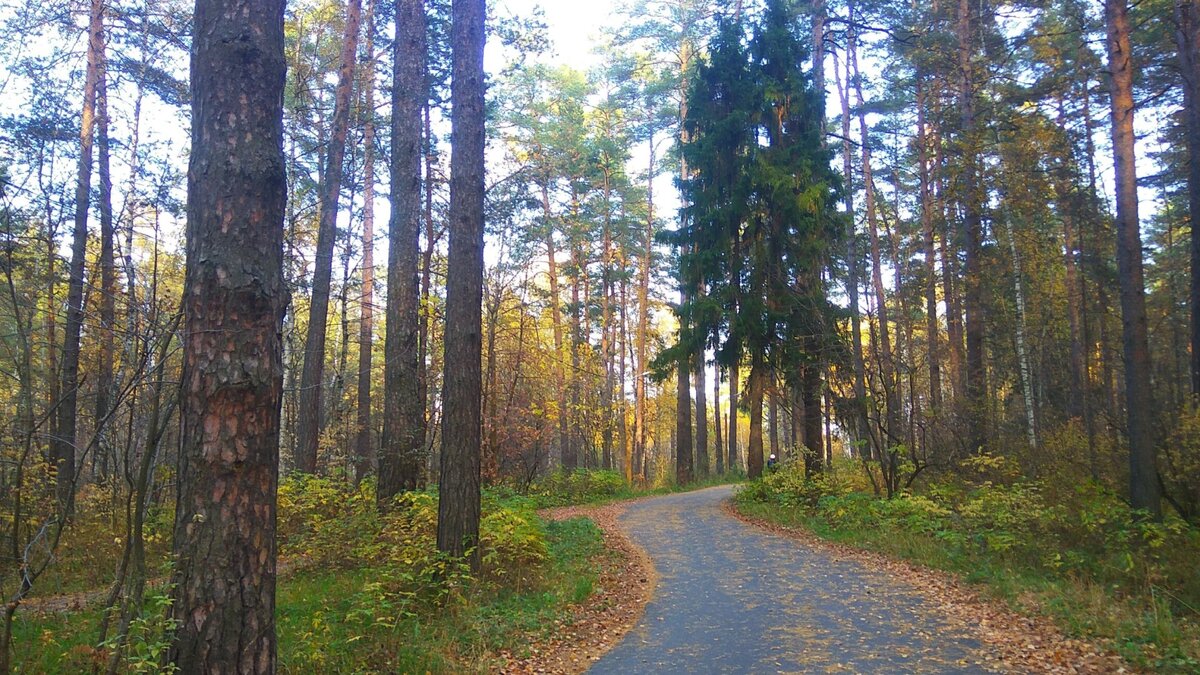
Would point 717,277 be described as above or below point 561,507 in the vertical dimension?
above

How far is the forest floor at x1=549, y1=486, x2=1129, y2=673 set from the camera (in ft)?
18.2

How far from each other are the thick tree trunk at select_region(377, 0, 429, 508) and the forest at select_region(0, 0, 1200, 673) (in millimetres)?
57

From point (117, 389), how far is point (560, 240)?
81.0ft

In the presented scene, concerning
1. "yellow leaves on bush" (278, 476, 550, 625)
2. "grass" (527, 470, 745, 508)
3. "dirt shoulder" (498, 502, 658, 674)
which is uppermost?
"yellow leaves on bush" (278, 476, 550, 625)

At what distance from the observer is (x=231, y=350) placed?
3.64 m

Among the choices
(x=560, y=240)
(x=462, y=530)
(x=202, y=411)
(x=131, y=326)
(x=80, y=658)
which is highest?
(x=560, y=240)

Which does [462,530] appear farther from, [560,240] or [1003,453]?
[560,240]

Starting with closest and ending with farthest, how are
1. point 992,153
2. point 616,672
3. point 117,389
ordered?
point 117,389
point 616,672
point 992,153

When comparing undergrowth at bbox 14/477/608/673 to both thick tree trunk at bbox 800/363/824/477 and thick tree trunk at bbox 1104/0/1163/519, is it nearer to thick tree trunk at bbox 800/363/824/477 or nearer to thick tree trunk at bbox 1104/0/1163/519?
thick tree trunk at bbox 800/363/824/477

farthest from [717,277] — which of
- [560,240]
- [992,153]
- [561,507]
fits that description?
[560,240]

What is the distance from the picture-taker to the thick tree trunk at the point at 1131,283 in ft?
29.6

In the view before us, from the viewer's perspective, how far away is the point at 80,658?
5215mm

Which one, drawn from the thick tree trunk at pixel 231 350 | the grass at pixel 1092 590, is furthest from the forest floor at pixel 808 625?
the thick tree trunk at pixel 231 350

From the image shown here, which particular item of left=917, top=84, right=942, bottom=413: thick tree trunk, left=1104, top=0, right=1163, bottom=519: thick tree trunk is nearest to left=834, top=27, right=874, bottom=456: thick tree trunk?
left=917, top=84, right=942, bottom=413: thick tree trunk
